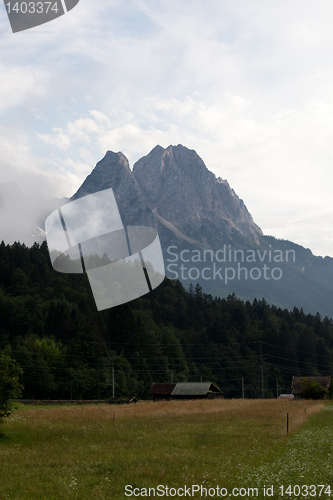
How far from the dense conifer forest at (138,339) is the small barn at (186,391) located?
33.9ft

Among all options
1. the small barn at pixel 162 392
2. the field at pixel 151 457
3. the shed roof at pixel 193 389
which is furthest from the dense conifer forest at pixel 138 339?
the field at pixel 151 457

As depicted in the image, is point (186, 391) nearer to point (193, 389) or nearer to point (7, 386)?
point (193, 389)

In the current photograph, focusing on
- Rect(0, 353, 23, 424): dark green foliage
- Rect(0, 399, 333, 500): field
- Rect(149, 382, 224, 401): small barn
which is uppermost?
Rect(0, 353, 23, 424): dark green foliage

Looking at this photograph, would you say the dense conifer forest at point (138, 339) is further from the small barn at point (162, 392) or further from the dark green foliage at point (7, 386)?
the dark green foliage at point (7, 386)

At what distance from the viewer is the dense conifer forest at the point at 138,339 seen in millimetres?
84688

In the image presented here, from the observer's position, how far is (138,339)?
113 metres

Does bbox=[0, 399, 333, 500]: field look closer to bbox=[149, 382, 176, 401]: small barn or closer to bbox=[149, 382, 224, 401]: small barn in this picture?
bbox=[149, 382, 224, 401]: small barn

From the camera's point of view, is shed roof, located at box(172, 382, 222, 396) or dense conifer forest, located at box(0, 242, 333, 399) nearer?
shed roof, located at box(172, 382, 222, 396)

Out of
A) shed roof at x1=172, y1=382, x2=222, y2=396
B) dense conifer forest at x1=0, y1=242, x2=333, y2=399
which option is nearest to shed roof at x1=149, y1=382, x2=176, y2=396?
shed roof at x1=172, y1=382, x2=222, y2=396

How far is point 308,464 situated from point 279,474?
2.35m

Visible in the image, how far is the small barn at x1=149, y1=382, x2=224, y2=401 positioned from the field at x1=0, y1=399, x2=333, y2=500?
42.2 metres

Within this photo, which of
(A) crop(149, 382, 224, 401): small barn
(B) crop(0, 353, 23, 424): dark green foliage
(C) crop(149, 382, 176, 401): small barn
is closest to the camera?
(B) crop(0, 353, 23, 424): dark green foliage

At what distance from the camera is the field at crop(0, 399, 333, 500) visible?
549 inches

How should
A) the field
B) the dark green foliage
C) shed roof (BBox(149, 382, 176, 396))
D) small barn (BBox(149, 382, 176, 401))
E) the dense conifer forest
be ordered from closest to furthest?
the field < the dark green foliage < small barn (BBox(149, 382, 176, 401)) < shed roof (BBox(149, 382, 176, 396)) < the dense conifer forest
